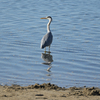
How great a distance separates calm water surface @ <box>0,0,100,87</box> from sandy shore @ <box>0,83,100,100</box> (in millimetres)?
1058

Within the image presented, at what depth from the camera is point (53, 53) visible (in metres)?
13.8

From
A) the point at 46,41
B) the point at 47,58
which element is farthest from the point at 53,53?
the point at 46,41

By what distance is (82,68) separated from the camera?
11.2 metres

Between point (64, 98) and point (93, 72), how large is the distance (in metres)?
3.73

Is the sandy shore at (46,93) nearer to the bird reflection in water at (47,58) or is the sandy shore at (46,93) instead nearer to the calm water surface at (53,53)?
the calm water surface at (53,53)

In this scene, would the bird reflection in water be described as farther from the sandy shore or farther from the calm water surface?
the sandy shore

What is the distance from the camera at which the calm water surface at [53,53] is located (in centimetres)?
1009

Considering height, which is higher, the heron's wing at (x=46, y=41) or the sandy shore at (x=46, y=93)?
the heron's wing at (x=46, y=41)

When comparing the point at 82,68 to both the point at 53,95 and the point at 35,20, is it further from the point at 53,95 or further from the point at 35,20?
the point at 35,20

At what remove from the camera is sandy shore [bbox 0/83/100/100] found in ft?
24.1

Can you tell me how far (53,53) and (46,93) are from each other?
6.17 meters

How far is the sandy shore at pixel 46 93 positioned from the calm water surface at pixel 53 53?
1058 millimetres

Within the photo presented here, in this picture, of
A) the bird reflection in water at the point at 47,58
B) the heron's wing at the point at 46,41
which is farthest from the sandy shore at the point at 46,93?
the heron's wing at the point at 46,41

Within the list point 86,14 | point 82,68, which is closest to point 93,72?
point 82,68
